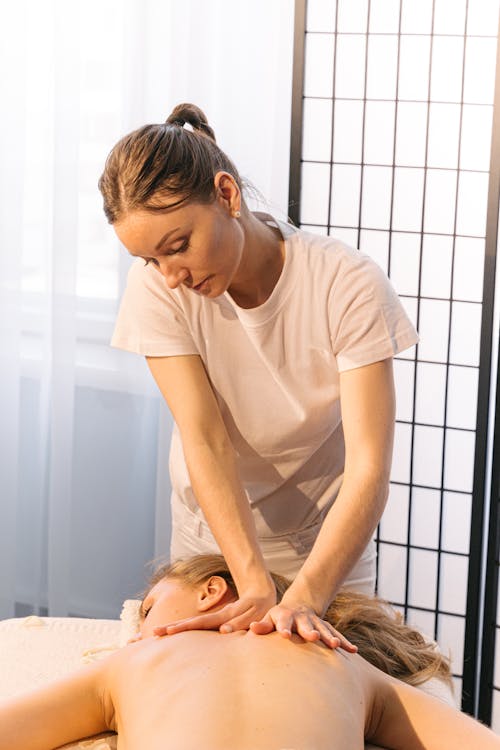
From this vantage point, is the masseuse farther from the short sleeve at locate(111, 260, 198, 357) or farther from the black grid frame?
the black grid frame

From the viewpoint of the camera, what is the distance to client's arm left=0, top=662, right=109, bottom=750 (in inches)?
69.1

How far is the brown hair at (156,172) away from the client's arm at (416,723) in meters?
0.85

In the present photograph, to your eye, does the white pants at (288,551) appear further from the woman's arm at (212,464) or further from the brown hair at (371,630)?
the woman's arm at (212,464)

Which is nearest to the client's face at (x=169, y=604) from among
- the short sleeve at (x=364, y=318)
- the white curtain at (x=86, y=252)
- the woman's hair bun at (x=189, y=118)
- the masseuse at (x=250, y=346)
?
the masseuse at (x=250, y=346)

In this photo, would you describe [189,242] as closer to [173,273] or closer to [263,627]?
[173,273]

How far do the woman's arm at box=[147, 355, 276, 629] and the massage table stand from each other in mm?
404

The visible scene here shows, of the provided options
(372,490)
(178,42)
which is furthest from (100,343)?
(372,490)

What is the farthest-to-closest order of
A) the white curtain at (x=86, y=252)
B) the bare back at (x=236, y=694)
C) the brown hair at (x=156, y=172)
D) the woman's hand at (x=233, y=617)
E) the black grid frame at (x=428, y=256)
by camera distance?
the white curtain at (x=86, y=252)
the black grid frame at (x=428, y=256)
the woman's hand at (x=233, y=617)
the brown hair at (x=156, y=172)
the bare back at (x=236, y=694)

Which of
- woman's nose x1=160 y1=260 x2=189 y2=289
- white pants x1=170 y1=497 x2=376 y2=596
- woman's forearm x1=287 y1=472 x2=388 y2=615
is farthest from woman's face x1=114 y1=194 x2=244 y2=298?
white pants x1=170 y1=497 x2=376 y2=596

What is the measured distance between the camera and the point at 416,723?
5.85 ft

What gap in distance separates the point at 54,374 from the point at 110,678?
1871 mm

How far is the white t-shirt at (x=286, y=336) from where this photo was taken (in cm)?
196

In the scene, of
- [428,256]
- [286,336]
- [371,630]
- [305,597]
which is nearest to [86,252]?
[428,256]

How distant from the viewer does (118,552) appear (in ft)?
12.4
